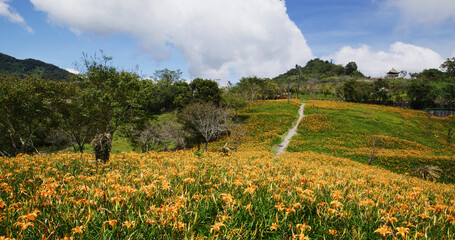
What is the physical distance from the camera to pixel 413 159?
2120 centimetres

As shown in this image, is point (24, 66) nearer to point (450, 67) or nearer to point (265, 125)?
point (265, 125)

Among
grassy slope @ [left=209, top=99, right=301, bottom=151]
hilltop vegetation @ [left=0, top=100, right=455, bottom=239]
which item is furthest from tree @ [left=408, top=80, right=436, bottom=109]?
hilltop vegetation @ [left=0, top=100, right=455, bottom=239]

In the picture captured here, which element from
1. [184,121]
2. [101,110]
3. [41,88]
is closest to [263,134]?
[184,121]

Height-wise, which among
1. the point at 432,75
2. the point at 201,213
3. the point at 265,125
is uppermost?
the point at 432,75

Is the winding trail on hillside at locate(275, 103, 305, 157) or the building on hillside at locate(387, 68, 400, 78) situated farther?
the building on hillside at locate(387, 68, 400, 78)

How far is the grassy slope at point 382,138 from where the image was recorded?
21.3m

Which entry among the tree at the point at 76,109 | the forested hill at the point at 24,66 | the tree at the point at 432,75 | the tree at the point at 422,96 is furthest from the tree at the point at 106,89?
the forested hill at the point at 24,66

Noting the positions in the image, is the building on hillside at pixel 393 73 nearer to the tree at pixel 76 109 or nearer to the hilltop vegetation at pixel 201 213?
the tree at pixel 76 109

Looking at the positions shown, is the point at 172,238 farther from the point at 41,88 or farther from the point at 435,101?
the point at 435,101

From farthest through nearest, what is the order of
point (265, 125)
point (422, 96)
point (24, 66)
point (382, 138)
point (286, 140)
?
point (24, 66) < point (422, 96) < point (265, 125) < point (286, 140) < point (382, 138)

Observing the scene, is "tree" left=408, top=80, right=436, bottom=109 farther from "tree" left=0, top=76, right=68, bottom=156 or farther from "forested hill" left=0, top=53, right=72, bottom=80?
"forested hill" left=0, top=53, right=72, bottom=80

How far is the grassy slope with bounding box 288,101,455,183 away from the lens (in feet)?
70.0

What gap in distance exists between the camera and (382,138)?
28.7m

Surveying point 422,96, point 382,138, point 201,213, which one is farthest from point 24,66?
point 422,96
